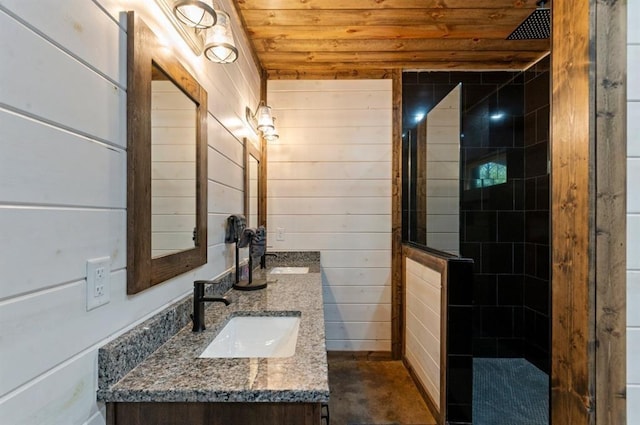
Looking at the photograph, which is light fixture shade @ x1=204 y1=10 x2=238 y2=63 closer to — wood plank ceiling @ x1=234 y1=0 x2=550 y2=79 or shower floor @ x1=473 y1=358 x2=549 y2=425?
wood plank ceiling @ x1=234 y1=0 x2=550 y2=79

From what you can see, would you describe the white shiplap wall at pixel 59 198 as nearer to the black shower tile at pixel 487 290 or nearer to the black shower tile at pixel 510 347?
the black shower tile at pixel 487 290

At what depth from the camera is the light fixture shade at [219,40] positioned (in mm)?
1358

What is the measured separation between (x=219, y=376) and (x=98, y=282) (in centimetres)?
39

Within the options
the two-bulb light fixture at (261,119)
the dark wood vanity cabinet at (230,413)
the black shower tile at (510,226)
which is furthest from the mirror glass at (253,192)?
the black shower tile at (510,226)

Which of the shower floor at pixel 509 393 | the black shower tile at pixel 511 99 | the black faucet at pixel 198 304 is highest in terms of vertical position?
the black shower tile at pixel 511 99

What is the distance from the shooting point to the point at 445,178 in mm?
2426

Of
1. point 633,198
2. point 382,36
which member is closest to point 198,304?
point 633,198

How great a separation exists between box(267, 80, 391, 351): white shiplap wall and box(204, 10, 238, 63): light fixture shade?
5.54 feet

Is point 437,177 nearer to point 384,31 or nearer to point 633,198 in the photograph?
point 384,31

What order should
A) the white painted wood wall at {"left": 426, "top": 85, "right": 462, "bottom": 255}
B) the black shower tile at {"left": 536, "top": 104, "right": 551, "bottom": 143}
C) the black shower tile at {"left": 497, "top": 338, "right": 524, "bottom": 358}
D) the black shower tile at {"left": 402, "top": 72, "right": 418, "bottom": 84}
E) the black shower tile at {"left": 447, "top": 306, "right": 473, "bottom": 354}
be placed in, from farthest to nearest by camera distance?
1. the black shower tile at {"left": 402, "top": 72, "right": 418, "bottom": 84}
2. the black shower tile at {"left": 497, "top": 338, "right": 524, "bottom": 358}
3. the black shower tile at {"left": 536, "top": 104, "right": 551, "bottom": 143}
4. the white painted wood wall at {"left": 426, "top": 85, "right": 462, "bottom": 255}
5. the black shower tile at {"left": 447, "top": 306, "right": 473, "bottom": 354}

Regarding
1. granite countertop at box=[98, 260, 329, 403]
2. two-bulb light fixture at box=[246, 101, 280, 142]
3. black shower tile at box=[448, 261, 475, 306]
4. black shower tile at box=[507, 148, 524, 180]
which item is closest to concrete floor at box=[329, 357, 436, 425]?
black shower tile at box=[448, 261, 475, 306]

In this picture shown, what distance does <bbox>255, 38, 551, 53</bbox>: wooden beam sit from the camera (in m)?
2.60

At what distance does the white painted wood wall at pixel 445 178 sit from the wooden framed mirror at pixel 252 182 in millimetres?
1378

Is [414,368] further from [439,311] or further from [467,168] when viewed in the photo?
[467,168]
